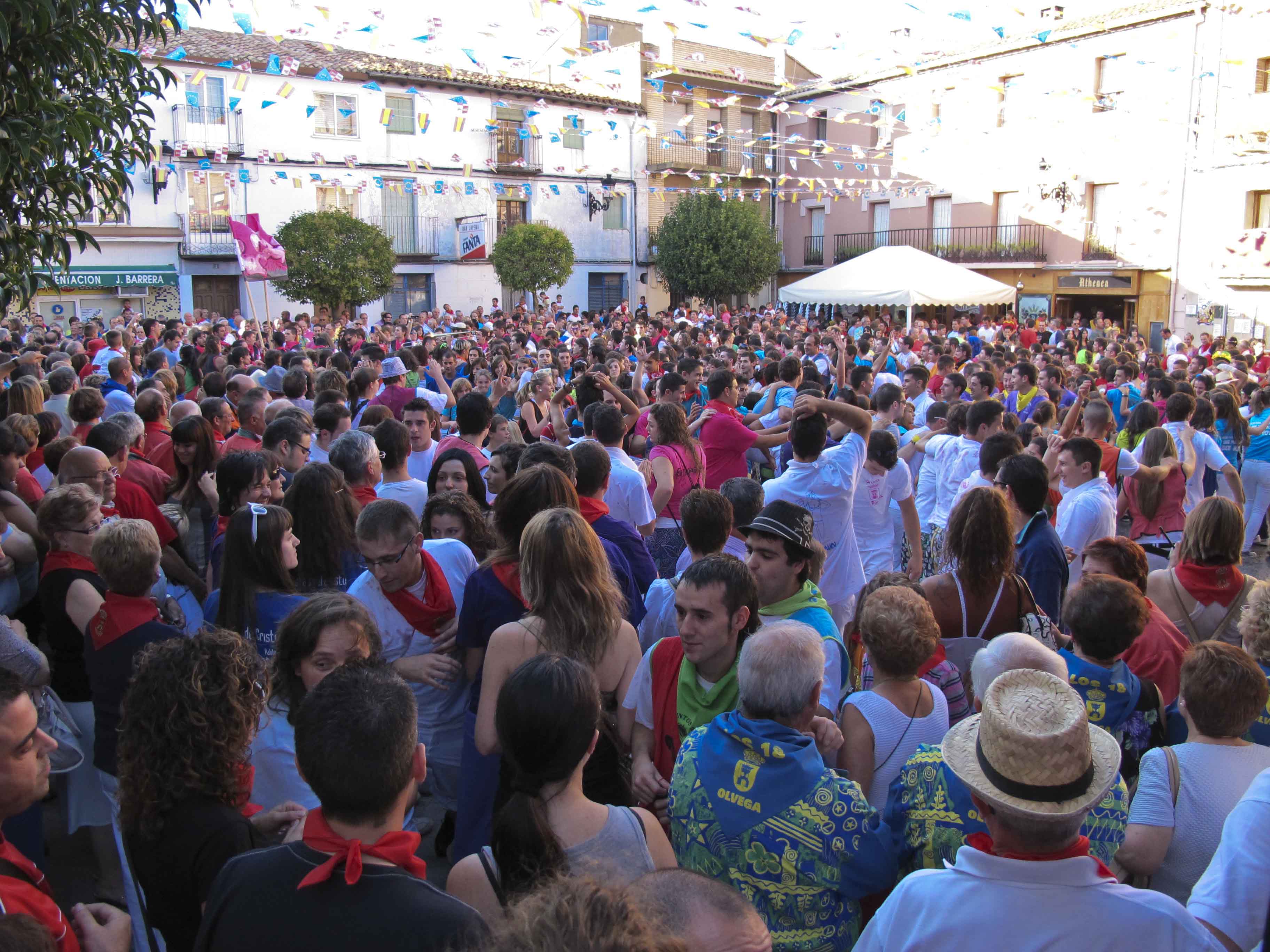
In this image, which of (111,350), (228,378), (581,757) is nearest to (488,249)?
(111,350)

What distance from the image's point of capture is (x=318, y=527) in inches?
136

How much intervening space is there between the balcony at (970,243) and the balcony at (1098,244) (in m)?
1.34

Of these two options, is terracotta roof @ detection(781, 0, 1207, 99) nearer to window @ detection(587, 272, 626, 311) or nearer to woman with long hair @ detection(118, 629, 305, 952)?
window @ detection(587, 272, 626, 311)

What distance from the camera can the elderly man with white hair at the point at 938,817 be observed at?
201cm

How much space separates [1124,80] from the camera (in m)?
23.8

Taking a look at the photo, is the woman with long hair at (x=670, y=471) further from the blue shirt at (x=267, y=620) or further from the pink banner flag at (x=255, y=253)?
the pink banner flag at (x=255, y=253)

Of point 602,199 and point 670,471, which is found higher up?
point 602,199

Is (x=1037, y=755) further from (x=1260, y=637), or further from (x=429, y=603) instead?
(x=429, y=603)

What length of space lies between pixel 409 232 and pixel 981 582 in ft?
91.5

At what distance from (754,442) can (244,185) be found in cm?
2447

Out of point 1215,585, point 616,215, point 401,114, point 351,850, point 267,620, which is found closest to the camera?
point 351,850

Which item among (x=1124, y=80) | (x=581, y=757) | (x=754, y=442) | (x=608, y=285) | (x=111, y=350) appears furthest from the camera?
(x=608, y=285)

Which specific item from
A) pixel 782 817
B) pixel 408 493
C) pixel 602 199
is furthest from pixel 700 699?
pixel 602 199

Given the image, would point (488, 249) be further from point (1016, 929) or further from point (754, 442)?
point (1016, 929)
